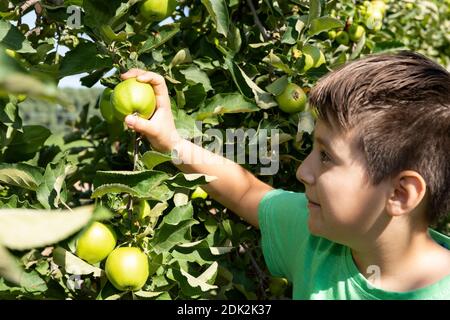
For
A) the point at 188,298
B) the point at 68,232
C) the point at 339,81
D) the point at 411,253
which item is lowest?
the point at 188,298

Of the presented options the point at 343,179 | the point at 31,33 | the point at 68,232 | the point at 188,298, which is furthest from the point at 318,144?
the point at 68,232

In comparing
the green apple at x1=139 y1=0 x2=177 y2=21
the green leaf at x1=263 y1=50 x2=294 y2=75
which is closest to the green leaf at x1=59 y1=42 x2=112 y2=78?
the green apple at x1=139 y1=0 x2=177 y2=21

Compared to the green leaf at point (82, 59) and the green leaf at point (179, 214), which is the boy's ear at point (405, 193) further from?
the green leaf at point (82, 59)

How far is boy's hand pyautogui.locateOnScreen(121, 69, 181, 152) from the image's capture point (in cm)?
105

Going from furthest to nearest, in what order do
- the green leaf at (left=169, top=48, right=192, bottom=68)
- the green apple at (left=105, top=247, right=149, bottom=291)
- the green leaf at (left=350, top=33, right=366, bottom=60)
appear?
the green leaf at (left=350, top=33, right=366, bottom=60)
the green leaf at (left=169, top=48, right=192, bottom=68)
the green apple at (left=105, top=247, right=149, bottom=291)

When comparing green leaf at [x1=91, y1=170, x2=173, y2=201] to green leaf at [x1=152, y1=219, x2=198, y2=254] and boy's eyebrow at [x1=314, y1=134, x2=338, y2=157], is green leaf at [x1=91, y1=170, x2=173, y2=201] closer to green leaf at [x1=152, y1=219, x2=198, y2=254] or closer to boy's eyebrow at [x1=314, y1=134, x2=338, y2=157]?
green leaf at [x1=152, y1=219, x2=198, y2=254]

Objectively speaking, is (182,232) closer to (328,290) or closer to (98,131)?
(328,290)

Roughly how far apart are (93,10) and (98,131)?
2.23 feet

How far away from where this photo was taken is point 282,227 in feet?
3.96

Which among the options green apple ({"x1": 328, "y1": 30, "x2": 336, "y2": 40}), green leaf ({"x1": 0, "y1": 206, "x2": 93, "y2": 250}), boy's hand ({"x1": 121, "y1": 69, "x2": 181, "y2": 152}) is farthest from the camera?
green apple ({"x1": 328, "y1": 30, "x2": 336, "y2": 40})

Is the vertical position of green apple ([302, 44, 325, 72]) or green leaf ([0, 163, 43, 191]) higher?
green apple ([302, 44, 325, 72])

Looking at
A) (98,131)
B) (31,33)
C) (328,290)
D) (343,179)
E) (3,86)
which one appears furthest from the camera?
(98,131)

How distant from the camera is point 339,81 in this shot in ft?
3.27

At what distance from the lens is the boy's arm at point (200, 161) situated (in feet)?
3.50
